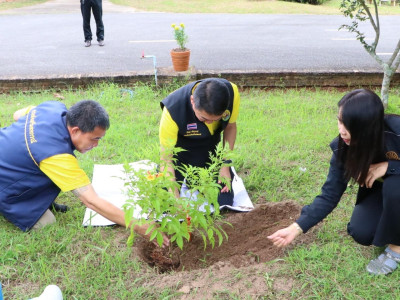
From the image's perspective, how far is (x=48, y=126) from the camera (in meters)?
2.74

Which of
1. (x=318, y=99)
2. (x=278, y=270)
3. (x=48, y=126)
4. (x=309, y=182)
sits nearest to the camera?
(x=278, y=270)

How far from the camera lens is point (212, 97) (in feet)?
8.45

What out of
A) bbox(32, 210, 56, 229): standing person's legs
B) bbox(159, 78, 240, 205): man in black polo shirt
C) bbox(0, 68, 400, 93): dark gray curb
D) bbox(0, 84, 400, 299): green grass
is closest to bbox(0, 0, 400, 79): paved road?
bbox(0, 68, 400, 93): dark gray curb

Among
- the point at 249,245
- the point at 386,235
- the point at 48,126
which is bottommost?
the point at 249,245

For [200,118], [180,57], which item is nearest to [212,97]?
[200,118]

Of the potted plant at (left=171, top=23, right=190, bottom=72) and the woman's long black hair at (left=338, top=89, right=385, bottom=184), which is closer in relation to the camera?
the woman's long black hair at (left=338, top=89, right=385, bottom=184)

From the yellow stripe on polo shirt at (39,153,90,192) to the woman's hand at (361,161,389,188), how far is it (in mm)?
1814

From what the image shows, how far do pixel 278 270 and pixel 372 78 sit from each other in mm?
4455

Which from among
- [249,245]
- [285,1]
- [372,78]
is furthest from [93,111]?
[285,1]

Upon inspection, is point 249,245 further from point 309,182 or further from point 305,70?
point 305,70

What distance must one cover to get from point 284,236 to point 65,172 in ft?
4.84

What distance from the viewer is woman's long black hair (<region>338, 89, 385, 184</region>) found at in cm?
213

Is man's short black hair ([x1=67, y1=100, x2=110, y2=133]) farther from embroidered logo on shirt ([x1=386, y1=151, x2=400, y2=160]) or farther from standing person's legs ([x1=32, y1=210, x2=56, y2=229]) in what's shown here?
embroidered logo on shirt ([x1=386, y1=151, x2=400, y2=160])

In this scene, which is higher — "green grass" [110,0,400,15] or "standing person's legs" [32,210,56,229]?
"green grass" [110,0,400,15]
